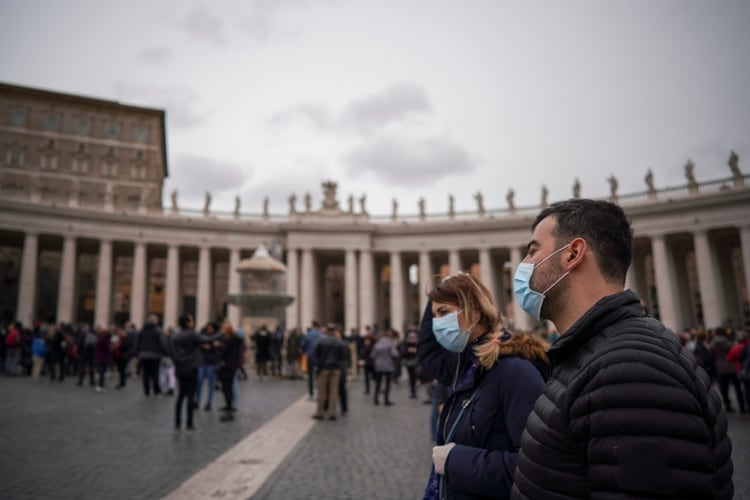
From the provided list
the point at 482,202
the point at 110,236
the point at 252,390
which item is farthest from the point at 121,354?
the point at 482,202

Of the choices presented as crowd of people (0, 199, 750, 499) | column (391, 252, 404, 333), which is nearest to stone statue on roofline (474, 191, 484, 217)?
column (391, 252, 404, 333)

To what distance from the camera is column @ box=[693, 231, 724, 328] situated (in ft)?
121

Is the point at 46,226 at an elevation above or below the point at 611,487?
above

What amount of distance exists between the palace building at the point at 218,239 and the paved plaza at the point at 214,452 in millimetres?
22920

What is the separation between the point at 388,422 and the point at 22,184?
184 feet

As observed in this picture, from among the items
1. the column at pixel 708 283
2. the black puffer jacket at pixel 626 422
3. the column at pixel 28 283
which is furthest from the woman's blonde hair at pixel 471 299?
the column at pixel 28 283

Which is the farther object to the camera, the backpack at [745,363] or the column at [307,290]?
the column at [307,290]

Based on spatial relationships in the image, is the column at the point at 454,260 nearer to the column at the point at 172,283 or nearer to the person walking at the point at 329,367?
the column at the point at 172,283

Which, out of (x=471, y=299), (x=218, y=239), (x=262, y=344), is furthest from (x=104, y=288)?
(x=471, y=299)

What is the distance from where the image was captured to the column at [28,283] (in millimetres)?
37625

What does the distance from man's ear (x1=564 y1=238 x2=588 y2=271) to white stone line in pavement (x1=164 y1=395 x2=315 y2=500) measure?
5.30m

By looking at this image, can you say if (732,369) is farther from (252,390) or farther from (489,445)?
(252,390)

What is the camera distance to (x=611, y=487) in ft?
4.78

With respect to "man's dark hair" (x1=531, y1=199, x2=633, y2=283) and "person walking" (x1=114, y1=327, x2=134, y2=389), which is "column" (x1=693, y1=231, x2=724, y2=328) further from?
"man's dark hair" (x1=531, y1=199, x2=633, y2=283)
